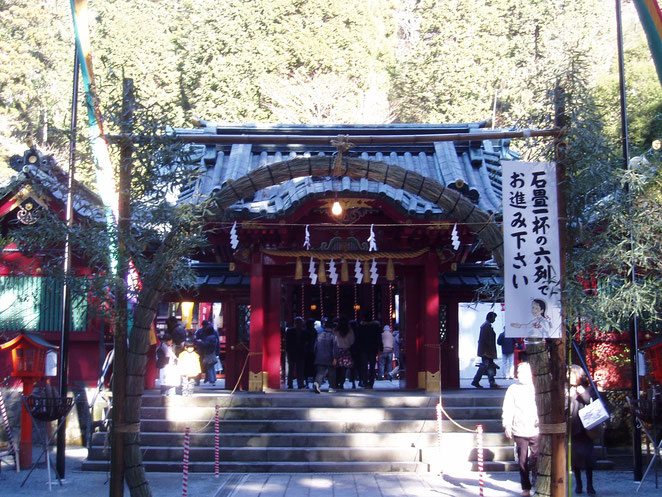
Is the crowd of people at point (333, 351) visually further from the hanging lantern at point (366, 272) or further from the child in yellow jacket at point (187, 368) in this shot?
the child in yellow jacket at point (187, 368)

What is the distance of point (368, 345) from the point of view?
1739cm

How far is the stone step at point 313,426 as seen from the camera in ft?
44.7

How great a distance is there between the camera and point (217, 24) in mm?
39844

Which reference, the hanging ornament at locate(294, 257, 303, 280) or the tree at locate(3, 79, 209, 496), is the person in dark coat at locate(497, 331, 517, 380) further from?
the tree at locate(3, 79, 209, 496)

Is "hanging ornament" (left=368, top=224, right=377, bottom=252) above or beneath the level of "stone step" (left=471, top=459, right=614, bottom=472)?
above

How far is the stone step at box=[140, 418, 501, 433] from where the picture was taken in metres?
13.6

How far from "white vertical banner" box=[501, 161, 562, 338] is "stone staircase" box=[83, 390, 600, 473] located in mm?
5710

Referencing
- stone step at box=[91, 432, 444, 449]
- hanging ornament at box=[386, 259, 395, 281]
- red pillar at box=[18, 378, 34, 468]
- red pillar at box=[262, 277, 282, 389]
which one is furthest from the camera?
red pillar at box=[262, 277, 282, 389]

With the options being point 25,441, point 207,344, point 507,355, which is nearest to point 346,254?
point 207,344

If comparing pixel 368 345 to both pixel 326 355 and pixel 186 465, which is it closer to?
pixel 326 355

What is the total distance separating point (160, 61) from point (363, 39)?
11446 millimetres

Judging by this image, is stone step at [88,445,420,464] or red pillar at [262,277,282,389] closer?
stone step at [88,445,420,464]

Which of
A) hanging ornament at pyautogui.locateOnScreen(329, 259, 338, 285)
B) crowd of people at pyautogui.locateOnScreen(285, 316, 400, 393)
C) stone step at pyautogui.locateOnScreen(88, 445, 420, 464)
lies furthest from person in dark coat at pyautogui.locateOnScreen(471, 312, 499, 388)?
stone step at pyautogui.locateOnScreen(88, 445, 420, 464)

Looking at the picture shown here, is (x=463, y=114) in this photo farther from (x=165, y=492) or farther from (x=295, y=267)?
(x=165, y=492)
